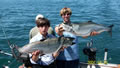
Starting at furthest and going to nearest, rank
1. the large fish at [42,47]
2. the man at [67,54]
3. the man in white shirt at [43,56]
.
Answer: the man at [67,54]
the man in white shirt at [43,56]
the large fish at [42,47]

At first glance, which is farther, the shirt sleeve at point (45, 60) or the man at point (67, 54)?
the man at point (67, 54)

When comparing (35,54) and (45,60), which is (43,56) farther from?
(35,54)

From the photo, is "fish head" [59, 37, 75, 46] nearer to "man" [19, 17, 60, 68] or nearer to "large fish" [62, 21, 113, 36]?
"man" [19, 17, 60, 68]

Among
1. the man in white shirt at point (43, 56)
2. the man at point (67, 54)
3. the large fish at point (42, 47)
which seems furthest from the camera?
the man at point (67, 54)

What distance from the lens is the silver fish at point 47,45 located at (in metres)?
3.76

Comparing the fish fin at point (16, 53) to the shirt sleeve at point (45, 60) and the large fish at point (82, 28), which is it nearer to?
the shirt sleeve at point (45, 60)

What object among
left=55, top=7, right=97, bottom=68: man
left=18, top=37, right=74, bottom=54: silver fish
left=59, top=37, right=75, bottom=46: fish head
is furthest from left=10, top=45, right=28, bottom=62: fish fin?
left=55, top=7, right=97, bottom=68: man

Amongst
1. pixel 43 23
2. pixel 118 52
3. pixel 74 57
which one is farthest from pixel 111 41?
pixel 43 23

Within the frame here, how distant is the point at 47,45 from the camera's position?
3.90 meters

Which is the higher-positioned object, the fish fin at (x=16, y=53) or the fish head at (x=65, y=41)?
the fish head at (x=65, y=41)

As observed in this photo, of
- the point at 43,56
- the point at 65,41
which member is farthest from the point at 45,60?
the point at 65,41

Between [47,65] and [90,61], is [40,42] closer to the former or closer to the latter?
[47,65]

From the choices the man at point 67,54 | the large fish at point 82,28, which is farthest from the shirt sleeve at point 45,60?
the large fish at point 82,28

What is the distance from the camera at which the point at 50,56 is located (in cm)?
411
